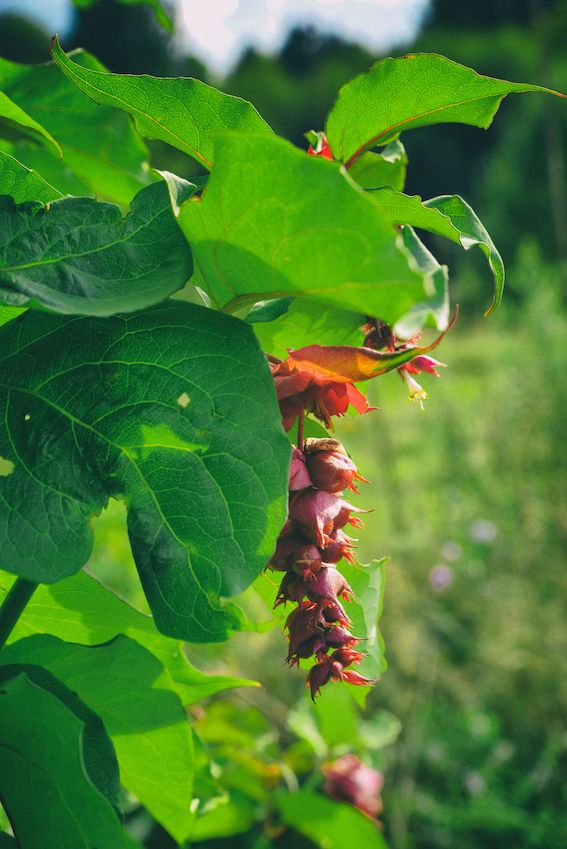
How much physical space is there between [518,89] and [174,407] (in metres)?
0.21

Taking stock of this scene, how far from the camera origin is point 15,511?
297 mm

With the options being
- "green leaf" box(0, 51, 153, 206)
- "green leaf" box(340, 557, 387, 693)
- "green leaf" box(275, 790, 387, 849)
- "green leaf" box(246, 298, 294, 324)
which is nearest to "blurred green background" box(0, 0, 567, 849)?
"green leaf" box(275, 790, 387, 849)

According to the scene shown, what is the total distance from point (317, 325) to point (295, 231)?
0.07m

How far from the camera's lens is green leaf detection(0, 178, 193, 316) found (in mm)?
273

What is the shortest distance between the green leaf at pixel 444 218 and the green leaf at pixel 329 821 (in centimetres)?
68

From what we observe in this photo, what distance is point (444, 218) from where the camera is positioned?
0.30m

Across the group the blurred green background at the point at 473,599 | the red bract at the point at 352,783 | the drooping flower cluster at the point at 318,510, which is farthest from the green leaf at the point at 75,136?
the red bract at the point at 352,783

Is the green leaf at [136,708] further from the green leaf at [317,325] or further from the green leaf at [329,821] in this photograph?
the green leaf at [329,821]

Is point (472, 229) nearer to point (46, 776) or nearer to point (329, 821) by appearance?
point (46, 776)

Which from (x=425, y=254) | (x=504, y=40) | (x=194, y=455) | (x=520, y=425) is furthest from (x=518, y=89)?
(x=504, y=40)

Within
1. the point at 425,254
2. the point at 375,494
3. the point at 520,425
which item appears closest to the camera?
the point at 425,254

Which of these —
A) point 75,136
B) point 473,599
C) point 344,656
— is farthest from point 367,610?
point 473,599

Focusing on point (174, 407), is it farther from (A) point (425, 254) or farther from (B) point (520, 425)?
(B) point (520, 425)

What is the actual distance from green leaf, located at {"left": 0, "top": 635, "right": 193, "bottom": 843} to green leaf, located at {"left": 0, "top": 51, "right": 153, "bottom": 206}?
35 centimetres
